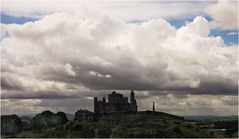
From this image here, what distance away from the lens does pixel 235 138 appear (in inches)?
7830

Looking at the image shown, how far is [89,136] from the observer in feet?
651

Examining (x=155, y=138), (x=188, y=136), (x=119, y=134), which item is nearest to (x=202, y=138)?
(x=188, y=136)

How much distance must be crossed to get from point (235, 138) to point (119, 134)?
5506 cm

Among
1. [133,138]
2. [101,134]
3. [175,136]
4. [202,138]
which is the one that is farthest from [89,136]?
[202,138]

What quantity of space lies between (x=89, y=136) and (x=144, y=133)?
2599cm

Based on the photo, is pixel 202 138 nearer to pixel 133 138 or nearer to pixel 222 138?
pixel 222 138

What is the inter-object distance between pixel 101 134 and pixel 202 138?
46.8m

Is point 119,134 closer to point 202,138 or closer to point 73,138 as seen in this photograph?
point 73,138

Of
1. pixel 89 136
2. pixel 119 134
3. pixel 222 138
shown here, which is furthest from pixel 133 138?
pixel 222 138

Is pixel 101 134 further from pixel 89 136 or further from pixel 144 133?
pixel 144 133

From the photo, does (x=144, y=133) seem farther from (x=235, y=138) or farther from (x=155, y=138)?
(x=235, y=138)

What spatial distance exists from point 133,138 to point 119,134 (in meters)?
9.10

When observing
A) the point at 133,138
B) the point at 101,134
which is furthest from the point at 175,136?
the point at 101,134

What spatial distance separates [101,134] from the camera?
196875mm
